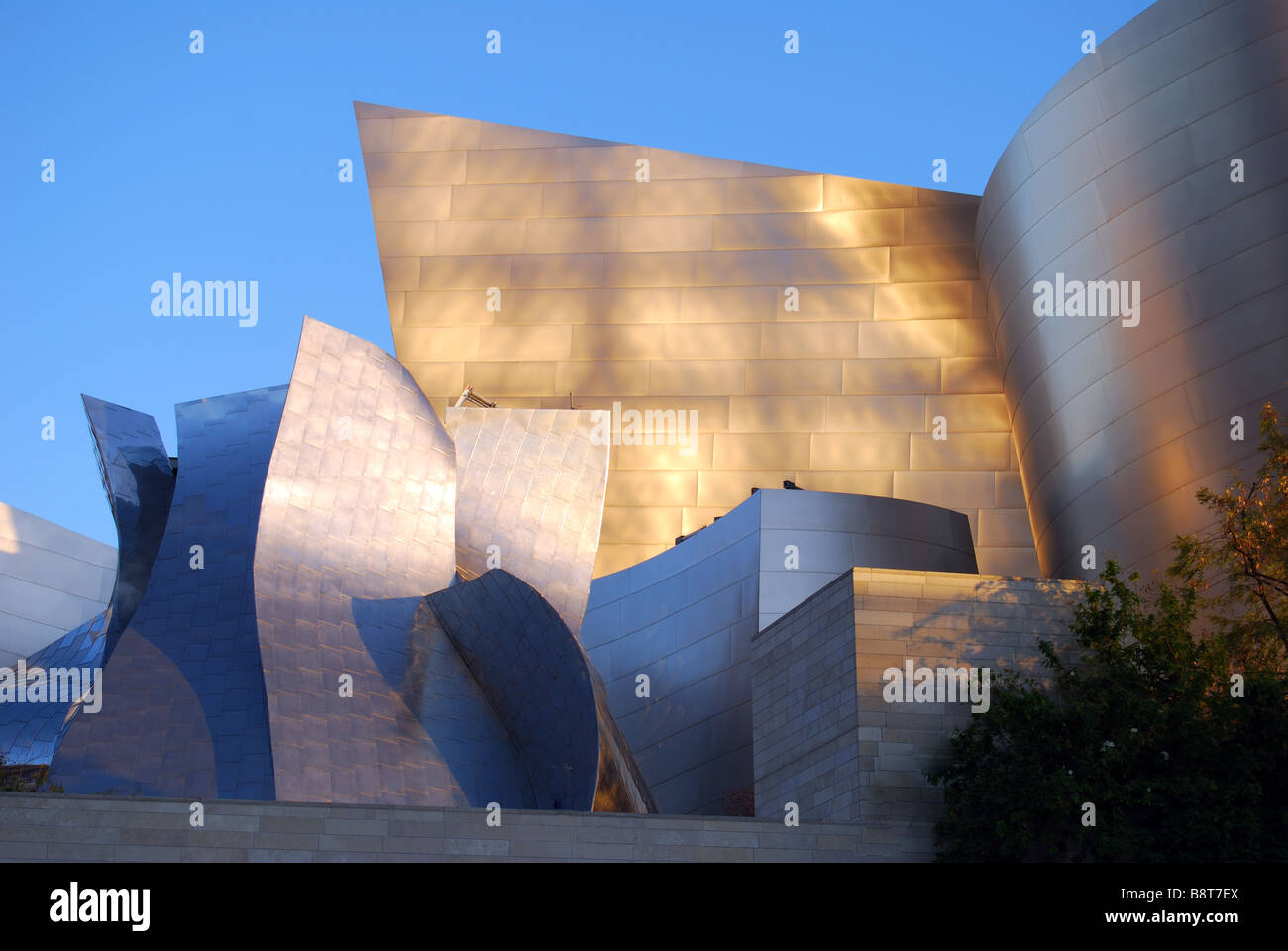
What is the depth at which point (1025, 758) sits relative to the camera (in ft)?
58.1

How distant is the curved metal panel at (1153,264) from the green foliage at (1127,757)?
28.0 feet

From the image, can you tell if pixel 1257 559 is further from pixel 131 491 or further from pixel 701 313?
pixel 701 313

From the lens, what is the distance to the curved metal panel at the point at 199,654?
66.0 ft

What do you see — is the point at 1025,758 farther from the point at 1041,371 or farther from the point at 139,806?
the point at 1041,371

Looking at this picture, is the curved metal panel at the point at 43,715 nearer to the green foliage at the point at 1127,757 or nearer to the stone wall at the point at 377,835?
the stone wall at the point at 377,835

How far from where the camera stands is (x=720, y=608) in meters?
29.1

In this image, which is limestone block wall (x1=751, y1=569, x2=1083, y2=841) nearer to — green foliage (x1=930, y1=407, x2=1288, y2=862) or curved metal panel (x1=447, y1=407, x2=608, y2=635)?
green foliage (x1=930, y1=407, x2=1288, y2=862)

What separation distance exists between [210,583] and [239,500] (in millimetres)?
1352

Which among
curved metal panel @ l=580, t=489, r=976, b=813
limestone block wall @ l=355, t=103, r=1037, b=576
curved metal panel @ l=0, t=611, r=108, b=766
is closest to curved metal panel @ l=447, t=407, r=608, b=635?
curved metal panel @ l=580, t=489, r=976, b=813

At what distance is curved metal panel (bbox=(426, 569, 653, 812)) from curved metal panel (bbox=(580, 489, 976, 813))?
558cm

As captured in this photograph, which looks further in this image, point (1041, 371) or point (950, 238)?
point (950, 238)

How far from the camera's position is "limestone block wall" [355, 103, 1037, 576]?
122 feet

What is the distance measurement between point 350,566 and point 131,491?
4368 mm

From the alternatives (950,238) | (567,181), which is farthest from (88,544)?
(950,238)
